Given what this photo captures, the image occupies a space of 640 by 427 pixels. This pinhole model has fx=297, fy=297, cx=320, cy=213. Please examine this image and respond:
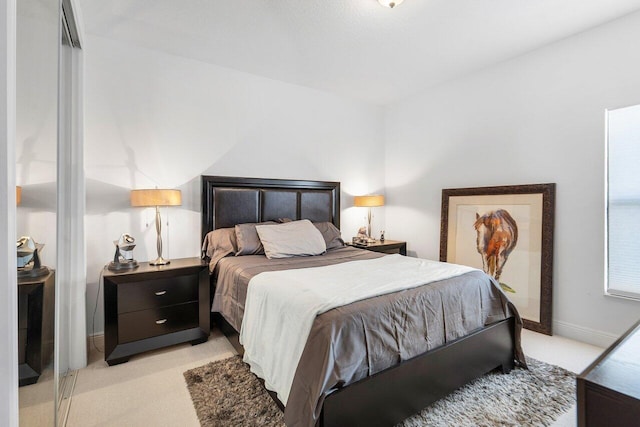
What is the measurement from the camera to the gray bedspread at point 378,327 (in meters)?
1.35

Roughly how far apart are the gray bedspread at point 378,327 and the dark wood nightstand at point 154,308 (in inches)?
17.6

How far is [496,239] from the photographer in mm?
3238

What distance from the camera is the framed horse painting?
112 inches

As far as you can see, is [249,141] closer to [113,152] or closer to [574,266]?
[113,152]

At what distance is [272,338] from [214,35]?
8.54 feet

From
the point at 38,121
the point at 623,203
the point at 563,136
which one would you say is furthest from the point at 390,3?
the point at 623,203

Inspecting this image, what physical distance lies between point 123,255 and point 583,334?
161 inches

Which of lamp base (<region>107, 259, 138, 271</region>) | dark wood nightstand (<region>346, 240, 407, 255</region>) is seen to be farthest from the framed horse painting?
lamp base (<region>107, 259, 138, 271</region>)

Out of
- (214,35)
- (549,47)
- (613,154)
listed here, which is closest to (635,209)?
(613,154)

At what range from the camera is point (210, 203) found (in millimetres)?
3137

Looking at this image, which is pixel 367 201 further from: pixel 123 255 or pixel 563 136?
pixel 123 255

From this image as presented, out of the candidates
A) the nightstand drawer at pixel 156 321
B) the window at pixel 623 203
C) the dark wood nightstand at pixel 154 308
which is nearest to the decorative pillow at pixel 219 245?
the dark wood nightstand at pixel 154 308

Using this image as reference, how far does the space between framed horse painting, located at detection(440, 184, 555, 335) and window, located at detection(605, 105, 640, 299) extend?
0.41m

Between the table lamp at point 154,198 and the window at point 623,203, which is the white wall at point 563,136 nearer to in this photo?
the window at point 623,203
